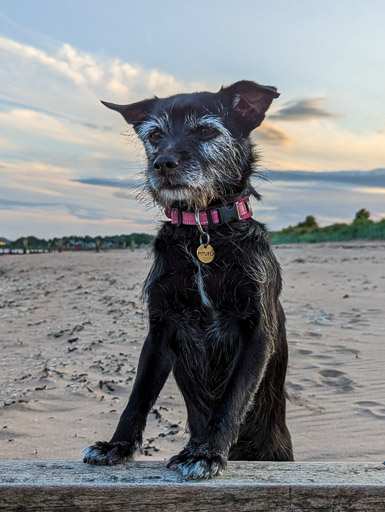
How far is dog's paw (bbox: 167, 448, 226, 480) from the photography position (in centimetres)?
246

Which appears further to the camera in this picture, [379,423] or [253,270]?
[379,423]

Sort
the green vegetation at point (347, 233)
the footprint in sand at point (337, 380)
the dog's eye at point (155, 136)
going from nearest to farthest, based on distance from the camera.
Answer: the dog's eye at point (155, 136), the footprint in sand at point (337, 380), the green vegetation at point (347, 233)

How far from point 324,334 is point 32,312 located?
6.30 metres

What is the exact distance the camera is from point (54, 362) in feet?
24.7

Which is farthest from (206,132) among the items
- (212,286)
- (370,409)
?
(370,409)

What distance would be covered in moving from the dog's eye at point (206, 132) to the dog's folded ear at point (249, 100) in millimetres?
242

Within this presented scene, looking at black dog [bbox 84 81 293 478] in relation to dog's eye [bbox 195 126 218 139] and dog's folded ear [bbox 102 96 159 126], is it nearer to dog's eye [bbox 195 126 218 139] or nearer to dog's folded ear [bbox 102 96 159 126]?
dog's eye [bbox 195 126 218 139]

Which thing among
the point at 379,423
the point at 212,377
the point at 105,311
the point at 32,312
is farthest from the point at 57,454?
the point at 32,312

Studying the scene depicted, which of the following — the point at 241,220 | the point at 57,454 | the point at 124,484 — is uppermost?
the point at 241,220

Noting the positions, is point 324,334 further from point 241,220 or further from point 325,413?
point 241,220

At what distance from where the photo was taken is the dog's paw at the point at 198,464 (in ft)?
8.06

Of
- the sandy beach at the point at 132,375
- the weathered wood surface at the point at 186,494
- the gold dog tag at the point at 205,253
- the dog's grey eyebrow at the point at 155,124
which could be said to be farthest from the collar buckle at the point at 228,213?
the weathered wood surface at the point at 186,494

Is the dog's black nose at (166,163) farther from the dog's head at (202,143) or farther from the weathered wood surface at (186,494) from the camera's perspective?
the weathered wood surface at (186,494)

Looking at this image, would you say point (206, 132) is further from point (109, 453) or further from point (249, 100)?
point (109, 453)
